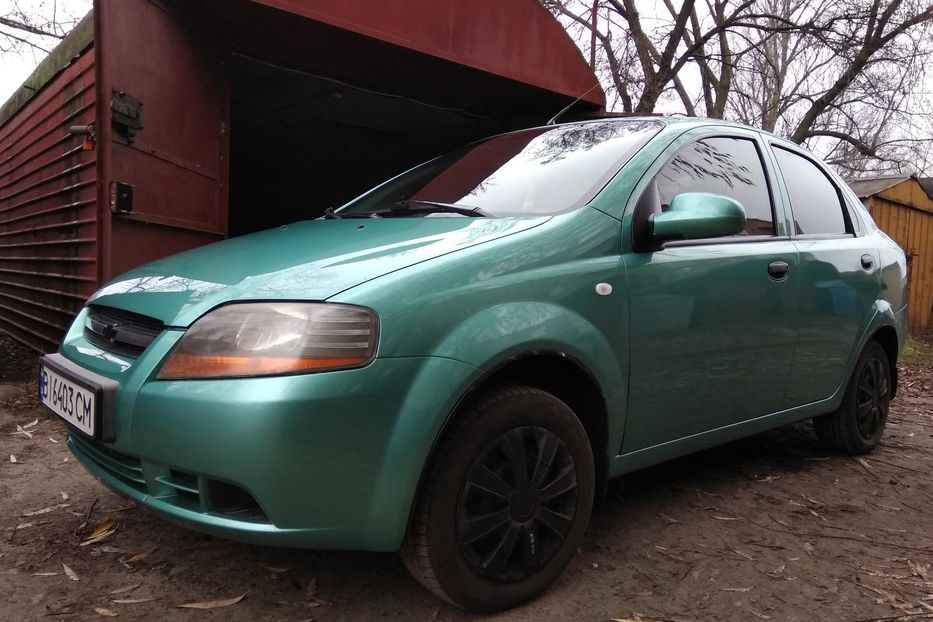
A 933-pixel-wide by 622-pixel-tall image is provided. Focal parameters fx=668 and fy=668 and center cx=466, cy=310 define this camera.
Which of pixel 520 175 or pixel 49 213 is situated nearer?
pixel 520 175


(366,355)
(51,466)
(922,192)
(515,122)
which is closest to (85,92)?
(51,466)

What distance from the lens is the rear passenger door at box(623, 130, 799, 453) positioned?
7.26 ft

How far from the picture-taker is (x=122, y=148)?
3.61m

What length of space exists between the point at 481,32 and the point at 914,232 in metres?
9.31

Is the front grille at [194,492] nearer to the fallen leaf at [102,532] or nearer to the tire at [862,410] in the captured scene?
the fallen leaf at [102,532]

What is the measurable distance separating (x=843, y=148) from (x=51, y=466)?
22.3 m

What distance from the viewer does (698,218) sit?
2139mm

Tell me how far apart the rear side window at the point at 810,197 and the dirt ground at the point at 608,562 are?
1.19 metres

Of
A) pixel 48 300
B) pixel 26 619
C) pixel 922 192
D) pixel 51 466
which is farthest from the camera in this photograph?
pixel 922 192

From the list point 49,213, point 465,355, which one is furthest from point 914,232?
point 49,213

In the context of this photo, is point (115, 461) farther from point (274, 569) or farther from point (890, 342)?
point (890, 342)

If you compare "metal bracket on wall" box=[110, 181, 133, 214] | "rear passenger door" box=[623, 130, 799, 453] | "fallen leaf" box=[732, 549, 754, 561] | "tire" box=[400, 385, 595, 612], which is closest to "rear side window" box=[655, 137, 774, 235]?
"rear passenger door" box=[623, 130, 799, 453]

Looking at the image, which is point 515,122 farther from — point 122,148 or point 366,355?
point 366,355

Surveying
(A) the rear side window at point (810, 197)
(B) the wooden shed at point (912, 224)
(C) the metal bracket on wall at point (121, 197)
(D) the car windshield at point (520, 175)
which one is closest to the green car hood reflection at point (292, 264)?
(D) the car windshield at point (520, 175)
